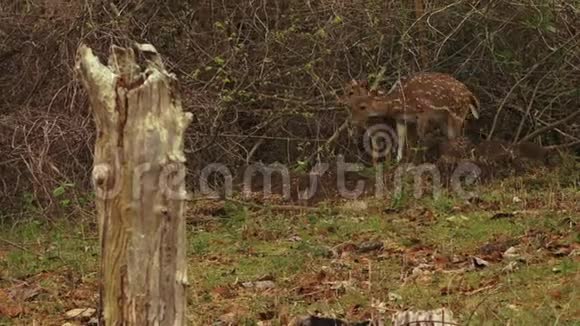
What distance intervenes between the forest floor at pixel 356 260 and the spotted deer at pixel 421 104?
62.3 inches

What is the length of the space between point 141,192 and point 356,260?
14.6ft

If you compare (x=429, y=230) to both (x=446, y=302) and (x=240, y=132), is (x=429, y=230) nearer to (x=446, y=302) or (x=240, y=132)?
(x=446, y=302)

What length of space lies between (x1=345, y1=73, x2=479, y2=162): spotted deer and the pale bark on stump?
8797 millimetres

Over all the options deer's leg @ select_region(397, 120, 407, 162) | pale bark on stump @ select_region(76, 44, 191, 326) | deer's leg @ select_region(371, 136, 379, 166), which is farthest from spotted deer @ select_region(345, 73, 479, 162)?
pale bark on stump @ select_region(76, 44, 191, 326)

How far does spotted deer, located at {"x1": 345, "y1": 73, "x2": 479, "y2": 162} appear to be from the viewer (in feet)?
43.4

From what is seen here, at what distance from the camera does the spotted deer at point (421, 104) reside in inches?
520

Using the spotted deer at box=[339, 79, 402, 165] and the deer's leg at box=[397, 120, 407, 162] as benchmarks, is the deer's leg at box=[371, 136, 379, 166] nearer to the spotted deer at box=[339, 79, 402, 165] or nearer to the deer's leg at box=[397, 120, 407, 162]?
the spotted deer at box=[339, 79, 402, 165]

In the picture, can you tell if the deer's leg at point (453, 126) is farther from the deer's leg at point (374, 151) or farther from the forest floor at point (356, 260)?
the forest floor at point (356, 260)

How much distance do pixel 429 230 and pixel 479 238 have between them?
0.72 meters

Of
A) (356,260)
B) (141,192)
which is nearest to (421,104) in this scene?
(356,260)

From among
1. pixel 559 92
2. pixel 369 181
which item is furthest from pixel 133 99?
pixel 559 92

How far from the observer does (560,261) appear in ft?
25.6

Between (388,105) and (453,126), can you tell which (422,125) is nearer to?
(453,126)

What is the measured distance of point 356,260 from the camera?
8828 mm
